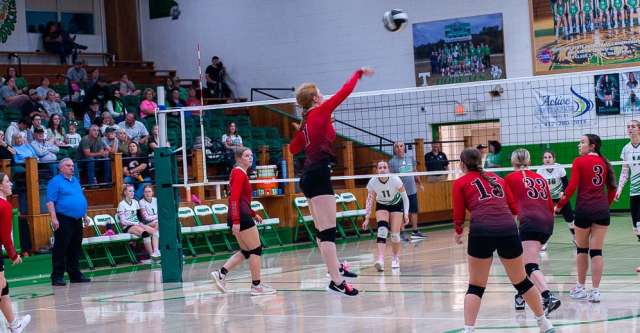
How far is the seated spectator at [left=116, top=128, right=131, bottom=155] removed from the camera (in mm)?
20406

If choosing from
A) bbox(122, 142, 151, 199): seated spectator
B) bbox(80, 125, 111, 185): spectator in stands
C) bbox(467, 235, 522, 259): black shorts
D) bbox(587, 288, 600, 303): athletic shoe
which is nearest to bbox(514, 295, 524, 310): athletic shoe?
bbox(587, 288, 600, 303): athletic shoe

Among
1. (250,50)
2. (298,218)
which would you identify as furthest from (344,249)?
(250,50)

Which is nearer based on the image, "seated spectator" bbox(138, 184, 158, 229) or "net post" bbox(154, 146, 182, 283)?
"net post" bbox(154, 146, 182, 283)

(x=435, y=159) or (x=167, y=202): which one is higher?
(x=435, y=159)

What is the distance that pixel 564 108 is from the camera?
24641mm

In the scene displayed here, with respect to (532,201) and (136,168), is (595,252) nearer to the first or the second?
(532,201)

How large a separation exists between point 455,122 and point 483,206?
17488 mm

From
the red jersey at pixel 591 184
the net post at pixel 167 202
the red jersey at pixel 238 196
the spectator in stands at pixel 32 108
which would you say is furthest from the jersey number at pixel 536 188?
the spectator in stands at pixel 32 108

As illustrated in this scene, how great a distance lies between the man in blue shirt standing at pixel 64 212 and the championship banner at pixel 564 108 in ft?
41.4

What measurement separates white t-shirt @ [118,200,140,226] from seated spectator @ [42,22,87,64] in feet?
32.6

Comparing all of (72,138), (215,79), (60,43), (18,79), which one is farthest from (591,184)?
(60,43)

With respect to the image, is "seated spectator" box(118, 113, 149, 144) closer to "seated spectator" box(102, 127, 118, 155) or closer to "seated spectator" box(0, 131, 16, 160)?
"seated spectator" box(102, 127, 118, 155)

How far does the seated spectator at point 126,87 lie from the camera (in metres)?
25.6

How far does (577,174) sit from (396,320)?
2419 mm
